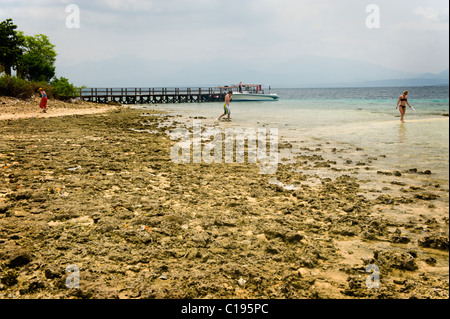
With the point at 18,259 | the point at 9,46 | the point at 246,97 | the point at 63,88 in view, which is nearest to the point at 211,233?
the point at 18,259

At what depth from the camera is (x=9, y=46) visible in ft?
138

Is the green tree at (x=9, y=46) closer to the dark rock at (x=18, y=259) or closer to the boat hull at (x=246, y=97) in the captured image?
the boat hull at (x=246, y=97)

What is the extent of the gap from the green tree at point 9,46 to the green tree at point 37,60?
3.24 ft

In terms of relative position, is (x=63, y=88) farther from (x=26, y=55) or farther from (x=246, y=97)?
(x=246, y=97)

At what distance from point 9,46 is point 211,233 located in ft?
154

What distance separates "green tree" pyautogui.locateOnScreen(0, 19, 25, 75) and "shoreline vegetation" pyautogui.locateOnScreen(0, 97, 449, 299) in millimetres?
38997

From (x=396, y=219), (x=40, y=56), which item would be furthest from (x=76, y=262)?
(x=40, y=56)

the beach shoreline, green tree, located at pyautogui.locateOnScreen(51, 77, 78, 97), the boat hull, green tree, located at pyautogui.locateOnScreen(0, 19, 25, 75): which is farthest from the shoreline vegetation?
the boat hull

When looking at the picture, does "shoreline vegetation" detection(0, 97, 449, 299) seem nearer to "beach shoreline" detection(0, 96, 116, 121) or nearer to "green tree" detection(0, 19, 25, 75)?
"beach shoreline" detection(0, 96, 116, 121)

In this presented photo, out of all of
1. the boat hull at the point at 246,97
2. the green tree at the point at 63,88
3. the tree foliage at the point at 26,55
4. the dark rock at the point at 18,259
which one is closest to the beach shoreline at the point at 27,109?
the green tree at the point at 63,88

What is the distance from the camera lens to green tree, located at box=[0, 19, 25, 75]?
41312mm

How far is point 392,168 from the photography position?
1070 centimetres

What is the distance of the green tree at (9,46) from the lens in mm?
41312
